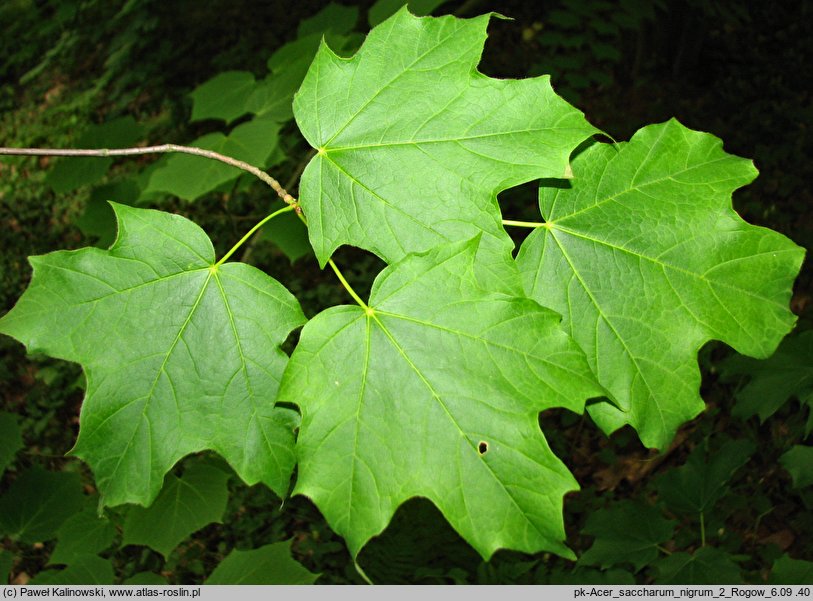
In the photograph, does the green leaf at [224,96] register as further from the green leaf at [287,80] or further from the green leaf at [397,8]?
the green leaf at [397,8]

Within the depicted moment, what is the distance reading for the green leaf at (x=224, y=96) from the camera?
2.99 metres

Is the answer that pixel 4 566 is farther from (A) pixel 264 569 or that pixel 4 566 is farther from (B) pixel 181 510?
(A) pixel 264 569

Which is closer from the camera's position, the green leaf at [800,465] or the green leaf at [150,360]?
the green leaf at [150,360]

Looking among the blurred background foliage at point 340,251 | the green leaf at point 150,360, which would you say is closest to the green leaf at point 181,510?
the blurred background foliage at point 340,251

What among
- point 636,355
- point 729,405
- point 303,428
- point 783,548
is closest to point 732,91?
point 729,405

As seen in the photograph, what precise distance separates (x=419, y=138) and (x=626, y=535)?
2.31 meters

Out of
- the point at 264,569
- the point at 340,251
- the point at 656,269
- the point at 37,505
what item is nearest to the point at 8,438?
the point at 37,505

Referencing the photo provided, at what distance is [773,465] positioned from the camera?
378 cm

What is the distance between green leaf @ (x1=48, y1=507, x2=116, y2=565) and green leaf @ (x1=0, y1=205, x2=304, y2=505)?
1940 millimetres

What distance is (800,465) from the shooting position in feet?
7.92

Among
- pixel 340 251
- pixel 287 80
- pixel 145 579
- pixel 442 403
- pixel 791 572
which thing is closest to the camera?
pixel 442 403

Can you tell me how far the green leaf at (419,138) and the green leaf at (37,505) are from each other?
236 cm
